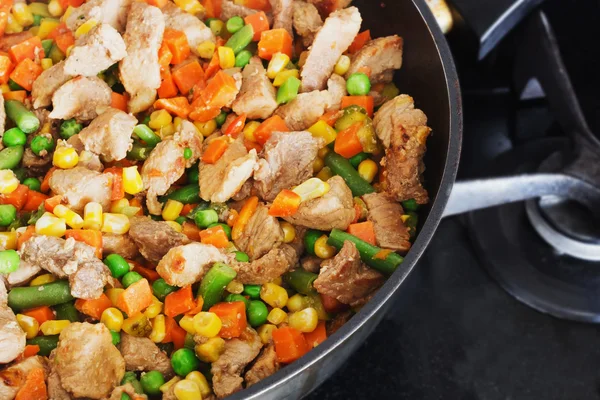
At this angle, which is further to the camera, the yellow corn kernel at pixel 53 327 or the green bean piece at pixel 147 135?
the green bean piece at pixel 147 135

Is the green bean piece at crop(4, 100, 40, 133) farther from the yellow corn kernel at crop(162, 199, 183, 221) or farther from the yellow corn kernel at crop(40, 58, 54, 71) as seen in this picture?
the yellow corn kernel at crop(162, 199, 183, 221)

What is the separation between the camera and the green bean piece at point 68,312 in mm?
2293

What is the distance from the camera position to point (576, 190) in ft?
9.31

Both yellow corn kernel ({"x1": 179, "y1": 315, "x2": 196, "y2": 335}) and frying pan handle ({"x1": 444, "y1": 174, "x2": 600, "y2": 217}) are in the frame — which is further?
frying pan handle ({"x1": 444, "y1": 174, "x2": 600, "y2": 217})

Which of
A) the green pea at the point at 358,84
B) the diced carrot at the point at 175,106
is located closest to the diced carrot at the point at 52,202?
the diced carrot at the point at 175,106

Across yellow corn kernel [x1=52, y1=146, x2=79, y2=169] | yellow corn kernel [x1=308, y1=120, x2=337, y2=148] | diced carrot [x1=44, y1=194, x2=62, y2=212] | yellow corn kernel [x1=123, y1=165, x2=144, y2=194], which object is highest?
yellow corn kernel [x1=52, y1=146, x2=79, y2=169]

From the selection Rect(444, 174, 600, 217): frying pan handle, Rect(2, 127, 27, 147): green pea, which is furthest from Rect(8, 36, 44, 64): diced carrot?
Rect(444, 174, 600, 217): frying pan handle

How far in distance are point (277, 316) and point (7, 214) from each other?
3.49ft

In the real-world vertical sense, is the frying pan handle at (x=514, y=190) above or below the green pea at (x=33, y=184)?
below

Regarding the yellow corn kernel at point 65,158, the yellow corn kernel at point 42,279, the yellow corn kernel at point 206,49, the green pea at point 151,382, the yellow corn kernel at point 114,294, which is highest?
the yellow corn kernel at point 206,49

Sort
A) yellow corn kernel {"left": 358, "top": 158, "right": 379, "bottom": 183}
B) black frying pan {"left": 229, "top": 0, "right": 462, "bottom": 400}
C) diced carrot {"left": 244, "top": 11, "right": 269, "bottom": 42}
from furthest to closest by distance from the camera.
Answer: diced carrot {"left": 244, "top": 11, "right": 269, "bottom": 42} < yellow corn kernel {"left": 358, "top": 158, "right": 379, "bottom": 183} < black frying pan {"left": 229, "top": 0, "right": 462, "bottom": 400}

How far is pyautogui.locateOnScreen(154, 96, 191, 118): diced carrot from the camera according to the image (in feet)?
8.61

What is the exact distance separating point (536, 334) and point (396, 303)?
24.6 inches

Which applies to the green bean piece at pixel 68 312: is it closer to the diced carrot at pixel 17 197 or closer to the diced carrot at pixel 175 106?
the diced carrot at pixel 17 197
